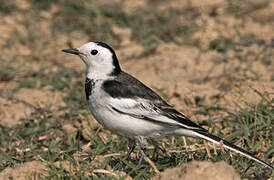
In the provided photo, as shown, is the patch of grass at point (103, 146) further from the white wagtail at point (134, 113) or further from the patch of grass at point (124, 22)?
the patch of grass at point (124, 22)

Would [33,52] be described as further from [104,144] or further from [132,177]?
[132,177]

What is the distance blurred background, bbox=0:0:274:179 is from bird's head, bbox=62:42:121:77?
2.76 feet

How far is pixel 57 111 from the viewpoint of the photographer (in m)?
7.36

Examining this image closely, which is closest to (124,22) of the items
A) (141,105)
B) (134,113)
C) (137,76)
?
(137,76)

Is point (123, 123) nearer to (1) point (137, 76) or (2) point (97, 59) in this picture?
(2) point (97, 59)

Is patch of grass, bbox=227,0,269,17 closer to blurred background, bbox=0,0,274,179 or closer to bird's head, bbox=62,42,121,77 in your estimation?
blurred background, bbox=0,0,274,179

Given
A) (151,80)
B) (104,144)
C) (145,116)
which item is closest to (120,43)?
(151,80)

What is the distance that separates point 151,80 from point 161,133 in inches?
109

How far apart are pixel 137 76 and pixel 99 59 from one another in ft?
8.14

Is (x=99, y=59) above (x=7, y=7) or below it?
above

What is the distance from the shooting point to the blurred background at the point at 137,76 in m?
5.46

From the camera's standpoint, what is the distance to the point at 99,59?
5793mm

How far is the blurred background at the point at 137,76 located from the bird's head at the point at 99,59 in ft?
2.76

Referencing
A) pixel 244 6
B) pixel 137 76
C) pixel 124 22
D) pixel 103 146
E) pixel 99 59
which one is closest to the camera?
pixel 99 59
